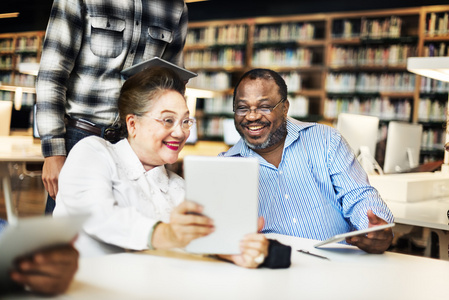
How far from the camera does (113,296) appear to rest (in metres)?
0.81

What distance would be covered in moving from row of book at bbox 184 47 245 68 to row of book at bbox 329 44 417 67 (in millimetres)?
1423

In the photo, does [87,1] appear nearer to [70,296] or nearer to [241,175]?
[241,175]

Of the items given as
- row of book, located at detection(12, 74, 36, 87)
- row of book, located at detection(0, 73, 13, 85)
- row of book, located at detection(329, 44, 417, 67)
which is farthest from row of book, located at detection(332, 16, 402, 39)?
row of book, located at detection(0, 73, 13, 85)

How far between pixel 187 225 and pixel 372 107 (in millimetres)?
5919

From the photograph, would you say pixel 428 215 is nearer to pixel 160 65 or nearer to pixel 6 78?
pixel 160 65

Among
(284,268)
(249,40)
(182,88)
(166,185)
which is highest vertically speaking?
(249,40)

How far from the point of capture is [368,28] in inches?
252

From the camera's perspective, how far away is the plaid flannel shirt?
162cm

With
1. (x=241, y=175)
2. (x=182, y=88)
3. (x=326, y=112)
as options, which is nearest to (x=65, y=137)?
(x=182, y=88)

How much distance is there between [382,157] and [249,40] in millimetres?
3927

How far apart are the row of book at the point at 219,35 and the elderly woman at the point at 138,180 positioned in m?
6.14

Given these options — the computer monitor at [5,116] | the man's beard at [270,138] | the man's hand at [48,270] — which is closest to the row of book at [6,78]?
the computer monitor at [5,116]

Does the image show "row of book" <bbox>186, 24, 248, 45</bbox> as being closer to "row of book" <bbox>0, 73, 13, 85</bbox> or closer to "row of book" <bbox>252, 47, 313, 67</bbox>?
"row of book" <bbox>252, 47, 313, 67</bbox>

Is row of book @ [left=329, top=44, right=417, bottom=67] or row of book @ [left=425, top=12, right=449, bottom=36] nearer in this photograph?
row of book @ [left=425, top=12, right=449, bottom=36]
